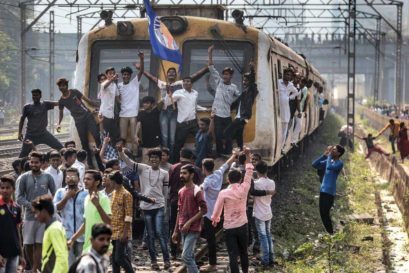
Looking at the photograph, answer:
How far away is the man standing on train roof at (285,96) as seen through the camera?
49.1 ft

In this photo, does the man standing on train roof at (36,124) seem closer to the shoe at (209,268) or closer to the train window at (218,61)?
the train window at (218,61)

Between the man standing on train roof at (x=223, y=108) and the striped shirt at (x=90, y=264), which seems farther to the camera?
the man standing on train roof at (x=223, y=108)

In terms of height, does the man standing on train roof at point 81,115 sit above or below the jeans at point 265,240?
above

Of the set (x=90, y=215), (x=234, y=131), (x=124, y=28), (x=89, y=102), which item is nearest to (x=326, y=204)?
(x=234, y=131)

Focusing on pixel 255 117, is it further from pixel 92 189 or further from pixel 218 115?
pixel 92 189

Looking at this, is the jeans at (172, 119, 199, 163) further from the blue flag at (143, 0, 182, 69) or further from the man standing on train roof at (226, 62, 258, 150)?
the blue flag at (143, 0, 182, 69)

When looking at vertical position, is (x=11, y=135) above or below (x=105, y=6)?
below

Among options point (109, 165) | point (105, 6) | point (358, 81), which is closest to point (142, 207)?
point (109, 165)

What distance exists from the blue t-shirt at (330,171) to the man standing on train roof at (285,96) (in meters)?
1.41

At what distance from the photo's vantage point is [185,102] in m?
12.6

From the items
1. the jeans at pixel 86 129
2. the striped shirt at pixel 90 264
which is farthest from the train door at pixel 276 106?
the striped shirt at pixel 90 264

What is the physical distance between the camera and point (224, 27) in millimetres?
13461

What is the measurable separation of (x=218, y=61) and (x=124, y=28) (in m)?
1.51

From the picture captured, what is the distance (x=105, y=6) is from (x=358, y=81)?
117 metres
